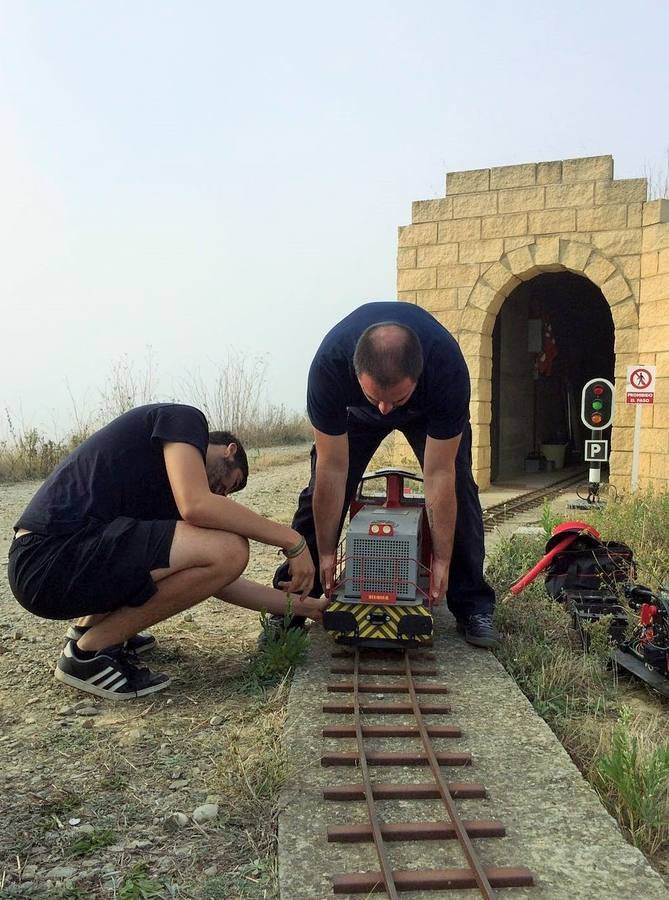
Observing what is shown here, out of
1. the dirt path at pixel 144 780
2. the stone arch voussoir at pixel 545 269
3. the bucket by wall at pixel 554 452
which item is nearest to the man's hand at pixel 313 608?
the dirt path at pixel 144 780

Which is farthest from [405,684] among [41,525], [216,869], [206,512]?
[41,525]

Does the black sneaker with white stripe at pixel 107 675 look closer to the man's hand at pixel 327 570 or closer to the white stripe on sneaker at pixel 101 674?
the white stripe on sneaker at pixel 101 674

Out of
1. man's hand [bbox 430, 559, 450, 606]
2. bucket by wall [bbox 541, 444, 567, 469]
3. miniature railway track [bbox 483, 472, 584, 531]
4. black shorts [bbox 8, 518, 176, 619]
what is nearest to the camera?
black shorts [bbox 8, 518, 176, 619]

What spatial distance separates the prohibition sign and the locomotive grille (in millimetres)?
6403

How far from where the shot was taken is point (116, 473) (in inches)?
151

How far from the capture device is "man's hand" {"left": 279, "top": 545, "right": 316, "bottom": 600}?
3.97 m

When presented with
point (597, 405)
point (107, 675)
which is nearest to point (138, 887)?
point (107, 675)

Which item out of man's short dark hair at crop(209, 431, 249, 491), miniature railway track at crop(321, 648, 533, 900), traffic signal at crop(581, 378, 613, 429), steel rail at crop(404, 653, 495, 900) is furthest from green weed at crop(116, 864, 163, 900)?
traffic signal at crop(581, 378, 613, 429)

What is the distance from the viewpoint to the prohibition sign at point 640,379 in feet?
31.1

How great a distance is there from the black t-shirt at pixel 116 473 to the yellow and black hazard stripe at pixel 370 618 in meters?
1.05

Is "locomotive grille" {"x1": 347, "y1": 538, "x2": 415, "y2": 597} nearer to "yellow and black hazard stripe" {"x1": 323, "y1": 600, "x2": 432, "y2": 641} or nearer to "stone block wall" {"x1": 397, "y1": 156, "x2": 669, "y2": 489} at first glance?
"yellow and black hazard stripe" {"x1": 323, "y1": 600, "x2": 432, "y2": 641}

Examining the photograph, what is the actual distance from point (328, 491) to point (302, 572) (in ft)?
1.63

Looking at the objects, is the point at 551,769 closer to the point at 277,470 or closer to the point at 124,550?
the point at 124,550

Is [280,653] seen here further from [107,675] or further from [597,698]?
[597,698]
